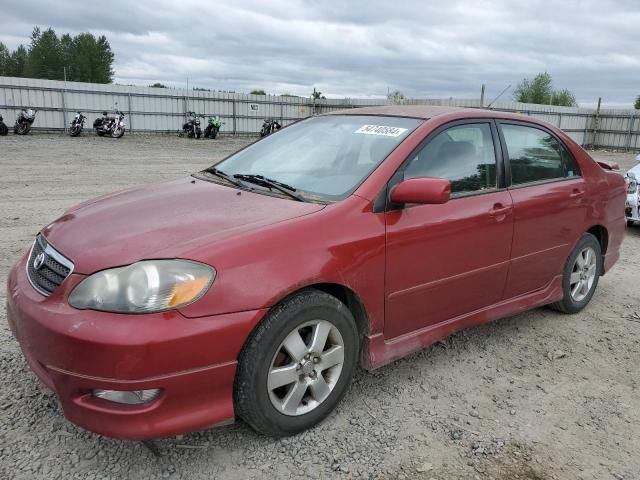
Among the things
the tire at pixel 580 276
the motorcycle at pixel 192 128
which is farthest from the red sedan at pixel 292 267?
the motorcycle at pixel 192 128

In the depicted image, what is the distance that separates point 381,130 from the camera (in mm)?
3340

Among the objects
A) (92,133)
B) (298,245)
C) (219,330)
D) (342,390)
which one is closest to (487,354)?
(342,390)

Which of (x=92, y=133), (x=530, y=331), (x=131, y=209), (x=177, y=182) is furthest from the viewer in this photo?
(x=92, y=133)

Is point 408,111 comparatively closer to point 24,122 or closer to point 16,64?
point 24,122

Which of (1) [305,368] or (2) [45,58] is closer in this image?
(1) [305,368]

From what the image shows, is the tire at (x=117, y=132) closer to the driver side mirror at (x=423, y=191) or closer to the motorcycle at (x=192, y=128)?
the motorcycle at (x=192, y=128)

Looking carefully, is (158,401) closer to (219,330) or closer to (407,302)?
(219,330)

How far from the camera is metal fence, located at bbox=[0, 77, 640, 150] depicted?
22.5 metres

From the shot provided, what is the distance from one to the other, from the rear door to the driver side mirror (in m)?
1.02

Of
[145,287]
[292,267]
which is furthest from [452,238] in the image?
[145,287]

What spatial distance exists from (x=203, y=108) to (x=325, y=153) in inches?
1005

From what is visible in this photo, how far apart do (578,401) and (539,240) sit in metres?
1.15

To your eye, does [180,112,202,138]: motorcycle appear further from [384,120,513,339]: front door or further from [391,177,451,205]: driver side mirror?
[391,177,451,205]: driver side mirror

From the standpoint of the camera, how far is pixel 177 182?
3.50 metres
